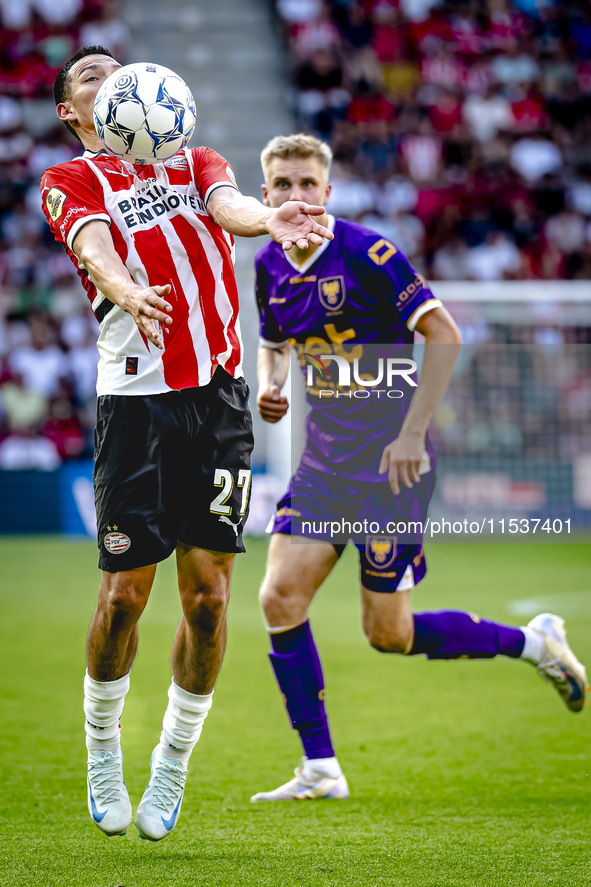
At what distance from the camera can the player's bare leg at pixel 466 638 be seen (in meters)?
3.99

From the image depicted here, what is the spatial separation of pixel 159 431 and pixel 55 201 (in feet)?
2.43

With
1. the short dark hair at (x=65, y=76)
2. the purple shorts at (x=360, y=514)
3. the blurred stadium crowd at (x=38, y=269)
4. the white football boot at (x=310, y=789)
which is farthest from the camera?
the blurred stadium crowd at (x=38, y=269)

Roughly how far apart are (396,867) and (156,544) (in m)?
1.15

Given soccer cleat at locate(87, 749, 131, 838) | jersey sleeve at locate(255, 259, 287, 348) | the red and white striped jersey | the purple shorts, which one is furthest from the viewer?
jersey sleeve at locate(255, 259, 287, 348)

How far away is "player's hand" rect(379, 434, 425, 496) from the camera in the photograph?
3.84 metres

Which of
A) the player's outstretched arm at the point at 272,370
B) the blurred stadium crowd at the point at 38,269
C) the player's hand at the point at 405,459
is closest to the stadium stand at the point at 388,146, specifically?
the blurred stadium crowd at the point at 38,269

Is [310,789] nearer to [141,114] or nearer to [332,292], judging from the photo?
[332,292]

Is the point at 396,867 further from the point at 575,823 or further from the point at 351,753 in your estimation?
the point at 351,753

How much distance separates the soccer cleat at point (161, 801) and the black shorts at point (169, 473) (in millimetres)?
657

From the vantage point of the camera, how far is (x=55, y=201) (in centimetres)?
304

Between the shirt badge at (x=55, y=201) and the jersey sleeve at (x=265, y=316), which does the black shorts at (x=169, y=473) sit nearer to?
the shirt badge at (x=55, y=201)

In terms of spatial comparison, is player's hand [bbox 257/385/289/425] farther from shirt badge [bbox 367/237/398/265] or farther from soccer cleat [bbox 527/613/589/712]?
soccer cleat [bbox 527/613/589/712]

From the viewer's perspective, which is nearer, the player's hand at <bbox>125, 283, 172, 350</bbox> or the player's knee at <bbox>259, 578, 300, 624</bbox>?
the player's hand at <bbox>125, 283, 172, 350</bbox>

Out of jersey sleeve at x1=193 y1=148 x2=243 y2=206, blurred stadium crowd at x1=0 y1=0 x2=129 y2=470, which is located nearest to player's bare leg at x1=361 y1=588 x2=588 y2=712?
jersey sleeve at x1=193 y1=148 x2=243 y2=206
